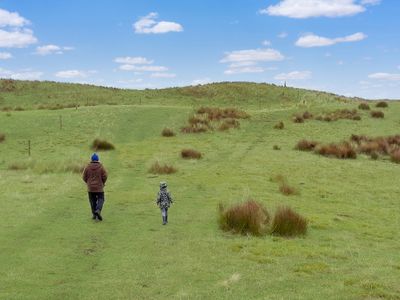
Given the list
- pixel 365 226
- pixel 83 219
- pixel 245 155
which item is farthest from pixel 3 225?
pixel 245 155

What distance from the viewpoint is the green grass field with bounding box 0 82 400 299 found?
10.8 meters

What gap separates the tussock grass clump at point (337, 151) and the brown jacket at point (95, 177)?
18.0 metres

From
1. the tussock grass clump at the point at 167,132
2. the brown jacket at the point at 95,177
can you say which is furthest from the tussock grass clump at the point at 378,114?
the brown jacket at the point at 95,177

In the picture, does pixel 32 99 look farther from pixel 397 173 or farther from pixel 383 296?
pixel 383 296

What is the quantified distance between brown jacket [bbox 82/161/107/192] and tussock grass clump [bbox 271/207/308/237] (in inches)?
214

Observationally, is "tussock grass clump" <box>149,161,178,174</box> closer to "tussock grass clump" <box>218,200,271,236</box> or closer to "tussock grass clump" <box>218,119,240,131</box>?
"tussock grass clump" <box>218,200,271,236</box>

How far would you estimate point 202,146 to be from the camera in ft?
113

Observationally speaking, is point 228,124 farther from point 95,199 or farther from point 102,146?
point 95,199

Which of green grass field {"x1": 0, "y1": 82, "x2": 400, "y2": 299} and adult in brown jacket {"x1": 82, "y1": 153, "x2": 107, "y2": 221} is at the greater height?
adult in brown jacket {"x1": 82, "y1": 153, "x2": 107, "y2": 221}

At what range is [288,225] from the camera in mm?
15055

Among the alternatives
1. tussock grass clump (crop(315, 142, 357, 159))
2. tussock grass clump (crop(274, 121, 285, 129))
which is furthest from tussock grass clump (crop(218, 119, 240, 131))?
tussock grass clump (crop(315, 142, 357, 159))

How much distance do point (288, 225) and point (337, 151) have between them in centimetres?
1747

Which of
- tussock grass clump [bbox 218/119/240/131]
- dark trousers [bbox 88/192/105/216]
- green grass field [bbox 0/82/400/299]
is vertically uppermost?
tussock grass clump [bbox 218/119/240/131]

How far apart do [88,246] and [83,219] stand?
3170mm
